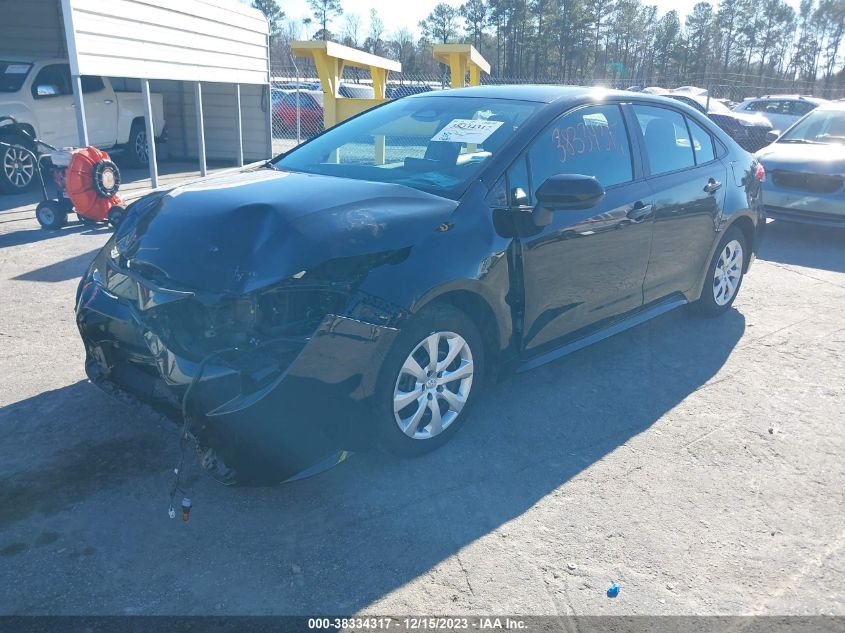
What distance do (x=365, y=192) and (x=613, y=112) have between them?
187 centimetres

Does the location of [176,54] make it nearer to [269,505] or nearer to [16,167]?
[16,167]

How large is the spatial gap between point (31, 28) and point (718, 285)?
14.2 m

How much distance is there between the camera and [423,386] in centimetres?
338

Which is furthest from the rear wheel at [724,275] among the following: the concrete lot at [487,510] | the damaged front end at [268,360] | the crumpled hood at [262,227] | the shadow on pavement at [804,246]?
the damaged front end at [268,360]

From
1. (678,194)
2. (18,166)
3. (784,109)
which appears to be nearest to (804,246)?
(678,194)

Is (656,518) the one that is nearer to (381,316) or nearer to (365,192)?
(381,316)

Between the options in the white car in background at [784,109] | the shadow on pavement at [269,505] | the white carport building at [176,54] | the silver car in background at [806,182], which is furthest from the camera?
the white car in background at [784,109]

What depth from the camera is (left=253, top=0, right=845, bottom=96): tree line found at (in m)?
58.2

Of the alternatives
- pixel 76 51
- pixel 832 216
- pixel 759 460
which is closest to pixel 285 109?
pixel 76 51

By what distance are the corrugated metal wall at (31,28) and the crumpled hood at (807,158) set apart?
13085 millimetres

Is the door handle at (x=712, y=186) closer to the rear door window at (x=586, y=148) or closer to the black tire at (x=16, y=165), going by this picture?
the rear door window at (x=586, y=148)

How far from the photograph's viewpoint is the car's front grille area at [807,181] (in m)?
8.60

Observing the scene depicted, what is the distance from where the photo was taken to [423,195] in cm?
354

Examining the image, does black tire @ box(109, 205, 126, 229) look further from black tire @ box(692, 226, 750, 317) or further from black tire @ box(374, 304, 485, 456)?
black tire @ box(692, 226, 750, 317)
